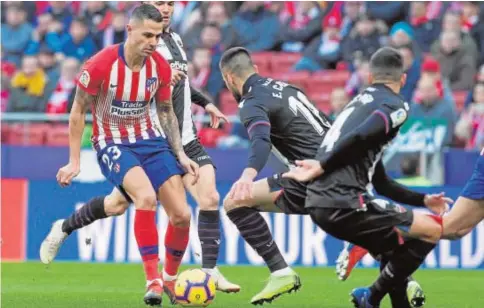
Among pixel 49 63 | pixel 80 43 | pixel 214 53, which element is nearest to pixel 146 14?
pixel 214 53

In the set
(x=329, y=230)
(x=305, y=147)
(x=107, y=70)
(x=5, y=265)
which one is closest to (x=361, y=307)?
(x=329, y=230)

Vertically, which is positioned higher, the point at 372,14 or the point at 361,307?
the point at 372,14

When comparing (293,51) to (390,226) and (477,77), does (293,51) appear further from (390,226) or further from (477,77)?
(390,226)

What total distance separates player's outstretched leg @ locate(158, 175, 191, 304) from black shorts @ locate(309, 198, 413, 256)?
5.20 ft

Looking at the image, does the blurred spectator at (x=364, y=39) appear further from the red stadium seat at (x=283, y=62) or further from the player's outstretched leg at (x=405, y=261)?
the player's outstretched leg at (x=405, y=261)

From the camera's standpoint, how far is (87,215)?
10.4 meters

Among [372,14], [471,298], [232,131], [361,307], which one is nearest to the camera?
[361,307]

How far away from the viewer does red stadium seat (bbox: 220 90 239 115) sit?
57.7ft

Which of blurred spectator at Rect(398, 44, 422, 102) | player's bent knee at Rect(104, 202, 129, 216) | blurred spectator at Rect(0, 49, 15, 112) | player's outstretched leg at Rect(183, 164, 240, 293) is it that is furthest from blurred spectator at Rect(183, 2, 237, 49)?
player's outstretched leg at Rect(183, 164, 240, 293)

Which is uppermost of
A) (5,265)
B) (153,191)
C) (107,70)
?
(107,70)

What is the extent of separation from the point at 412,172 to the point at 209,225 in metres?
5.58

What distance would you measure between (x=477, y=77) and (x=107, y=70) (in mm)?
8751

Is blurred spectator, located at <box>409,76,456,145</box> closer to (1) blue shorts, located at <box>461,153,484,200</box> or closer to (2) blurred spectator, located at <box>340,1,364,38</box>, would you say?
(2) blurred spectator, located at <box>340,1,364,38</box>

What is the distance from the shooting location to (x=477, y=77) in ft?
54.9
